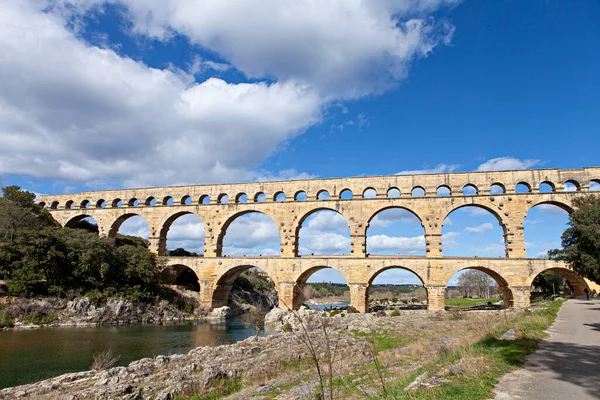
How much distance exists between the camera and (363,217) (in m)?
29.3

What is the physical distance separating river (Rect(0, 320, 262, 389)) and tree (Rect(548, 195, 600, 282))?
52.6 ft

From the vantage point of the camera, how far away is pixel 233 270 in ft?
102

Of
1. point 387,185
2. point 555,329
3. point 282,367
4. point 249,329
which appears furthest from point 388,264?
point 282,367

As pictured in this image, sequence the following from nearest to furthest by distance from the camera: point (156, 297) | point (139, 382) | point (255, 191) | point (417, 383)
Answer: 1. point (417, 383)
2. point (139, 382)
3. point (156, 297)
4. point (255, 191)

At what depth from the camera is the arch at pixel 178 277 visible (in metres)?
32.0

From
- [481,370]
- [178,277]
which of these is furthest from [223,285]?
[481,370]

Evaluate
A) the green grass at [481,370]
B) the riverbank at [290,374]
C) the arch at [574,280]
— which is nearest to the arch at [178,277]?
the riverbank at [290,374]

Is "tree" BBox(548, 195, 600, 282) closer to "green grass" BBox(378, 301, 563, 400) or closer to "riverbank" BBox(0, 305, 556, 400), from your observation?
"riverbank" BBox(0, 305, 556, 400)

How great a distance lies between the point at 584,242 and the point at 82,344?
71.7ft

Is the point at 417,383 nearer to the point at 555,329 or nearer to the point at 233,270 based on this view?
the point at 555,329

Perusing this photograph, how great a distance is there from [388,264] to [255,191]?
12264 mm

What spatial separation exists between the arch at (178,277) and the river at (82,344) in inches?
305

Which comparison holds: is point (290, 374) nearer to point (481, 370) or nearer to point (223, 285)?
point (481, 370)

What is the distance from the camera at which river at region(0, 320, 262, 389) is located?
1248 centimetres
